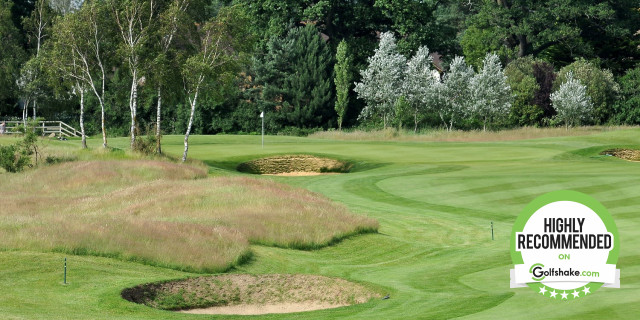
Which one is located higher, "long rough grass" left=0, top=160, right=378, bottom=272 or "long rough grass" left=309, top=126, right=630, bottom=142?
"long rough grass" left=309, top=126, right=630, bottom=142

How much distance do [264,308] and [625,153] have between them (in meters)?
48.0

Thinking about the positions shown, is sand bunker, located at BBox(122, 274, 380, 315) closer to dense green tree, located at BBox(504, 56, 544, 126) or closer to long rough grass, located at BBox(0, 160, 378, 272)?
long rough grass, located at BBox(0, 160, 378, 272)

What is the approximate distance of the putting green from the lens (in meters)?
19.1

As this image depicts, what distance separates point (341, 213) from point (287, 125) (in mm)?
69440

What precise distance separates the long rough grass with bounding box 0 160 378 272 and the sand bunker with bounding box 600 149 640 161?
103 ft

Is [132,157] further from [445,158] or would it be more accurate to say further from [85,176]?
[445,158]

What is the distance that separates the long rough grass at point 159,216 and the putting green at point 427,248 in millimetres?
952

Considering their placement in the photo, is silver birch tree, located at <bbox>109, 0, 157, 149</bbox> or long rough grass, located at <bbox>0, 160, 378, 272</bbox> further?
silver birch tree, located at <bbox>109, 0, 157, 149</bbox>

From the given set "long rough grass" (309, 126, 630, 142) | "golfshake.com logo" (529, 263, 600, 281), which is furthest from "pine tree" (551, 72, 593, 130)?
"golfshake.com logo" (529, 263, 600, 281)

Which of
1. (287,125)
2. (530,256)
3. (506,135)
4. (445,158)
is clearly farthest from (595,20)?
(530,256)

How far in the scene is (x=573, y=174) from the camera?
4722cm

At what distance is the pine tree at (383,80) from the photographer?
97875 mm

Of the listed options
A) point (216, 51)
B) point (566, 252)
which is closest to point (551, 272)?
point (566, 252)

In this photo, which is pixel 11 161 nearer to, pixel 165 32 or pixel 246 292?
pixel 165 32
